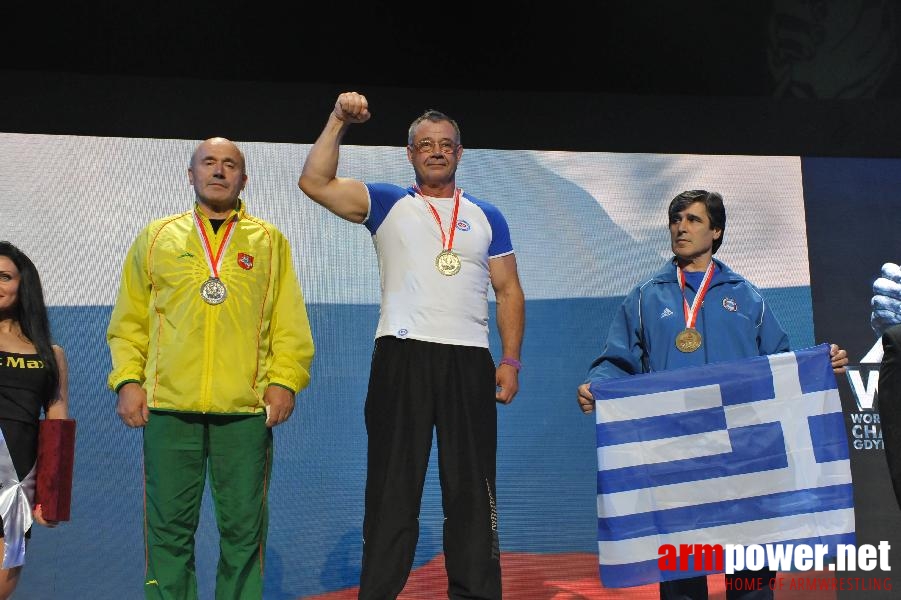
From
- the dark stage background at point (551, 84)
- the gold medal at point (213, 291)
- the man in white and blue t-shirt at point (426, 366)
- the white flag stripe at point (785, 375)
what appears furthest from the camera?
the dark stage background at point (551, 84)

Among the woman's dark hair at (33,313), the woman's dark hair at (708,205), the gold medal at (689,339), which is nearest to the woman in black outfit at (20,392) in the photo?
the woman's dark hair at (33,313)

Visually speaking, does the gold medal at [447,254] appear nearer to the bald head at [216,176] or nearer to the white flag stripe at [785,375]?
the bald head at [216,176]

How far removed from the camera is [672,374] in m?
3.22

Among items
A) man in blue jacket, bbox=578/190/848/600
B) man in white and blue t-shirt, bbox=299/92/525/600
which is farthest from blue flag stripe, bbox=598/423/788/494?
man in white and blue t-shirt, bbox=299/92/525/600

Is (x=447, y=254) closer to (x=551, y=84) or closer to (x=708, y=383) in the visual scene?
(x=708, y=383)

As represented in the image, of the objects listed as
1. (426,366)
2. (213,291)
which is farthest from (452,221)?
(213,291)

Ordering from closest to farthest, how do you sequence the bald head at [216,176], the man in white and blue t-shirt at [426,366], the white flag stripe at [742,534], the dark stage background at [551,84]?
the man in white and blue t-shirt at [426,366] < the bald head at [216,176] < the white flag stripe at [742,534] < the dark stage background at [551,84]

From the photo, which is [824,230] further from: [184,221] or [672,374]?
[184,221]

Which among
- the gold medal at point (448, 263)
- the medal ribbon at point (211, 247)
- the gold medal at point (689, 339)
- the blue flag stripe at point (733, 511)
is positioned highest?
the medal ribbon at point (211, 247)

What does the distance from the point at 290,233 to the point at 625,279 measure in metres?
1.42

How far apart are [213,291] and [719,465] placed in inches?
67.3

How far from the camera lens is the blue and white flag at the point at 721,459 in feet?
10.3

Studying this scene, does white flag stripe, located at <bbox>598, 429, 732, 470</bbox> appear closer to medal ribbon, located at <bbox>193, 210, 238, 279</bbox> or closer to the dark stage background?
the dark stage background

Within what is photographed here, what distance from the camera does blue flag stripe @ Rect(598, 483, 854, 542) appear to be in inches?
124
